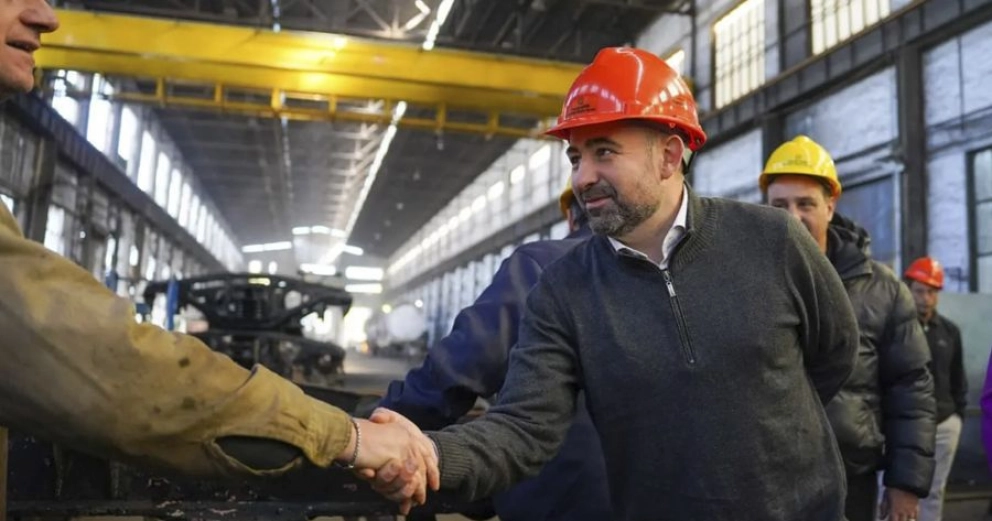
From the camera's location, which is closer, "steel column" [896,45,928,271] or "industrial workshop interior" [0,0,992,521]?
"industrial workshop interior" [0,0,992,521]

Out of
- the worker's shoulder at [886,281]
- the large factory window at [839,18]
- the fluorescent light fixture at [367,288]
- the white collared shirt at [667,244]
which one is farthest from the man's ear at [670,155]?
the fluorescent light fixture at [367,288]

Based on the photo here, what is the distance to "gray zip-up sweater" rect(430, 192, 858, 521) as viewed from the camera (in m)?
1.47

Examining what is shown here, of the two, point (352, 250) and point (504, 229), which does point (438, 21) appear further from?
point (352, 250)

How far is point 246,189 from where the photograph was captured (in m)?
31.6

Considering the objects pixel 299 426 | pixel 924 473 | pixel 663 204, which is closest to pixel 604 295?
pixel 663 204

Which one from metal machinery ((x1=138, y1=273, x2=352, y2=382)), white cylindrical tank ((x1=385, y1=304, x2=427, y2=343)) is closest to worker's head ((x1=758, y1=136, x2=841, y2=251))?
metal machinery ((x1=138, y1=273, x2=352, y2=382))

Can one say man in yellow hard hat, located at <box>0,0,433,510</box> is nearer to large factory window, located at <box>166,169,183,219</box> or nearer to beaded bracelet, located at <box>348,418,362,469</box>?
beaded bracelet, located at <box>348,418,362,469</box>

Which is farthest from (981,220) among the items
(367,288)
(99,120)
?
(367,288)

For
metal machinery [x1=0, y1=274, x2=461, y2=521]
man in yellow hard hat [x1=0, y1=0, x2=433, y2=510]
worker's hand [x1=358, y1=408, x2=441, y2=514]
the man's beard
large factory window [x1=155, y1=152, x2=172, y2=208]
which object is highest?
large factory window [x1=155, y1=152, x2=172, y2=208]

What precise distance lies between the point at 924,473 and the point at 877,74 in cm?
729

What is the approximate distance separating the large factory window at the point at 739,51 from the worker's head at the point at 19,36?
1055 centimetres

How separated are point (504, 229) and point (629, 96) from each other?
20809 mm

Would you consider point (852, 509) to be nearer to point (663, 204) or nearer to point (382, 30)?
point (663, 204)

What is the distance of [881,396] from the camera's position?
2400mm
